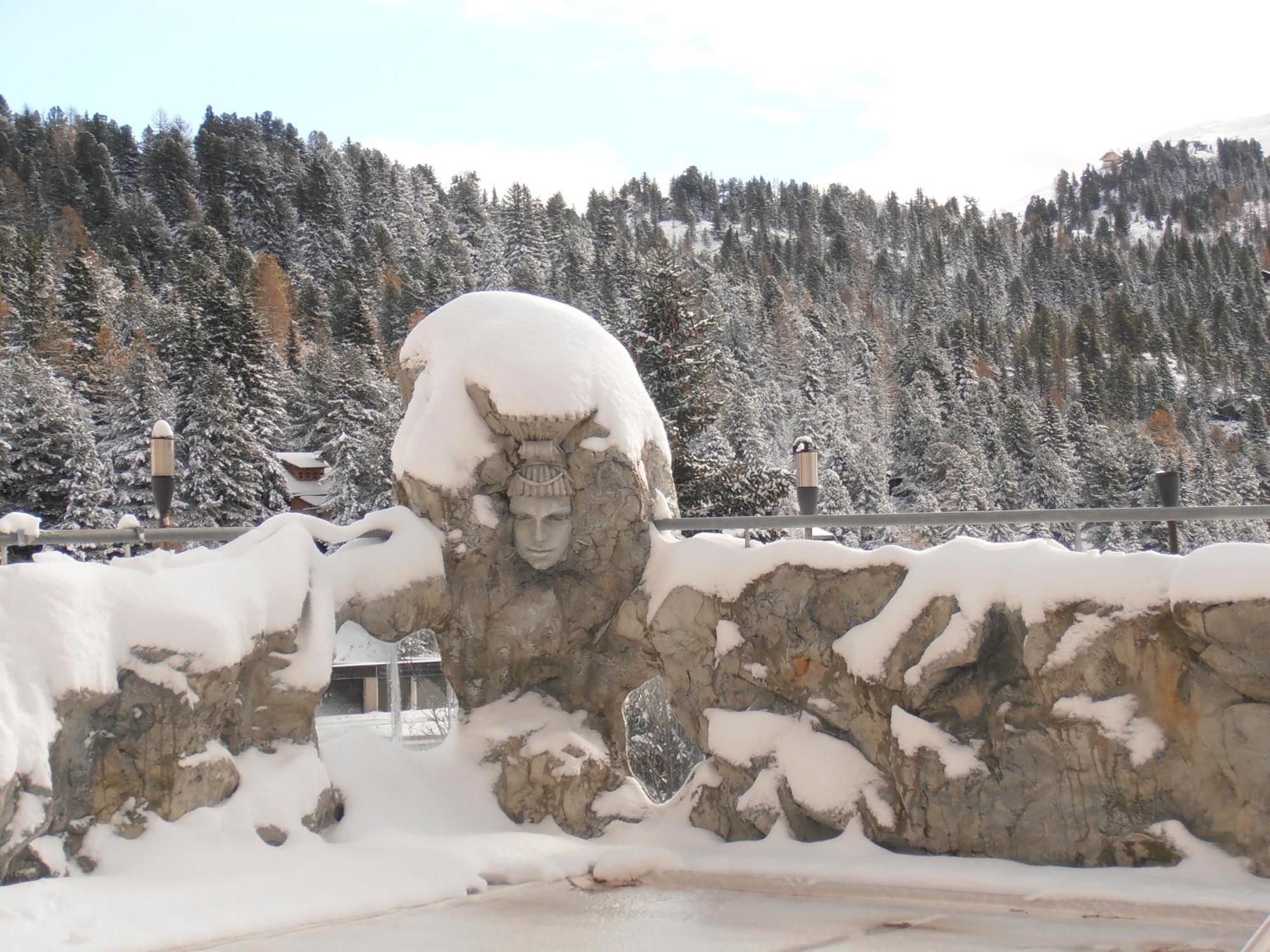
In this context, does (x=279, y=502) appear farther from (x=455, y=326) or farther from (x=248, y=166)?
(x=248, y=166)

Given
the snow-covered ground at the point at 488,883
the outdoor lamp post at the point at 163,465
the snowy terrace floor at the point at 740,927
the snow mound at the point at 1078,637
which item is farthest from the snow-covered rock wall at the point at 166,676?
the snow mound at the point at 1078,637

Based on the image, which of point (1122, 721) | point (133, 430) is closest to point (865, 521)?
point (1122, 721)

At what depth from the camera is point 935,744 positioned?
23.3ft

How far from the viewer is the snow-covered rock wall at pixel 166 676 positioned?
5.77 metres

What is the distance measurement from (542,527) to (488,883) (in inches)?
98.3

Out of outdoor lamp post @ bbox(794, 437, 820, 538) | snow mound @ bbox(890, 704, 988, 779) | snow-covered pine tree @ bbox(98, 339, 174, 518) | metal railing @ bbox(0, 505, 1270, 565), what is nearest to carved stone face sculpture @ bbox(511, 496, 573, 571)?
metal railing @ bbox(0, 505, 1270, 565)

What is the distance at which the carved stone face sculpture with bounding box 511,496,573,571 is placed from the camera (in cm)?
835

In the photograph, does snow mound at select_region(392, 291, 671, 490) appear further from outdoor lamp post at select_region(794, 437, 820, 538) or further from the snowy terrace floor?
the snowy terrace floor

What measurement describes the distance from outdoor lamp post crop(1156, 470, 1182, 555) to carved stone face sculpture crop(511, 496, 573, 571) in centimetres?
400

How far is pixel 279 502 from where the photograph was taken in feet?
106

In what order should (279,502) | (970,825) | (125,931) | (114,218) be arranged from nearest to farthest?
(125,931), (970,825), (279,502), (114,218)

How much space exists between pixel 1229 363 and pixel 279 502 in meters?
85.3

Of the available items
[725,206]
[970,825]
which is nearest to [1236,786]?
[970,825]

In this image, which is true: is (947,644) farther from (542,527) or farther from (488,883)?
(488,883)
